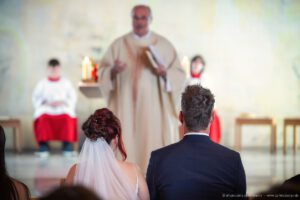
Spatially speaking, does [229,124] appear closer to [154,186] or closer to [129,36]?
[129,36]

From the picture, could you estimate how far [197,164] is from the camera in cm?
277

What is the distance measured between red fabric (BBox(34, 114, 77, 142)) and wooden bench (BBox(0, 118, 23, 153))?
398 millimetres

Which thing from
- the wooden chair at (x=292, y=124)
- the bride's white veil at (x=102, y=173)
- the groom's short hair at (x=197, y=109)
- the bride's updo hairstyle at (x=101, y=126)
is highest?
the groom's short hair at (x=197, y=109)

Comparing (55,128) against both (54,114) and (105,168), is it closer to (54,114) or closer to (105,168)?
(54,114)

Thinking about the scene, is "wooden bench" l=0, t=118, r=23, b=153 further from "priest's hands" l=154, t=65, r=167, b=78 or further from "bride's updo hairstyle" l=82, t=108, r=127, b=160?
"bride's updo hairstyle" l=82, t=108, r=127, b=160

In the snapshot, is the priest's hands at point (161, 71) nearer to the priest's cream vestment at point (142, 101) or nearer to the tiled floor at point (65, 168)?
the priest's cream vestment at point (142, 101)

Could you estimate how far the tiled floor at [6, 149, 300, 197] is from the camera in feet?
22.1

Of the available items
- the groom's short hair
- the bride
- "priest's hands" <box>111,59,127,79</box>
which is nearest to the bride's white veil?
the bride

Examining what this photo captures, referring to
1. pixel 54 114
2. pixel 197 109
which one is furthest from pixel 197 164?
pixel 54 114

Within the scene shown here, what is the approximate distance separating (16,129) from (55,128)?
108 centimetres

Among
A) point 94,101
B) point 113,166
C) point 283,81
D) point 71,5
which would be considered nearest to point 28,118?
point 94,101

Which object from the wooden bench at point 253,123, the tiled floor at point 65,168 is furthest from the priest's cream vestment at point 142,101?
the wooden bench at point 253,123

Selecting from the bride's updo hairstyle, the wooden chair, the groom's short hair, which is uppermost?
the groom's short hair

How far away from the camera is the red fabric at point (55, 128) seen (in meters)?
10.1
